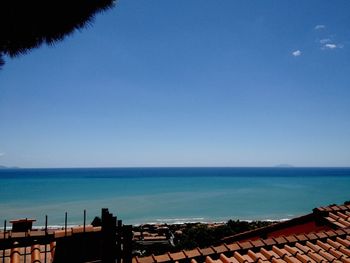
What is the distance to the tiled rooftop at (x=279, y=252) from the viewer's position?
5293mm

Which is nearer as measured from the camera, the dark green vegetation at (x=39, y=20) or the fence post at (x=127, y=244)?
the fence post at (x=127, y=244)

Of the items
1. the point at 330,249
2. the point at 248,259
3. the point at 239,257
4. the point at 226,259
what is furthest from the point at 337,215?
the point at 226,259

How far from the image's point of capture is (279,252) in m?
5.61

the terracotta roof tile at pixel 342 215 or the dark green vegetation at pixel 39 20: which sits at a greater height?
the dark green vegetation at pixel 39 20

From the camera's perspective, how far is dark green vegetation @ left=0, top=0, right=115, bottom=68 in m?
5.52

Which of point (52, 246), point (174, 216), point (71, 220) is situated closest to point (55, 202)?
point (71, 220)

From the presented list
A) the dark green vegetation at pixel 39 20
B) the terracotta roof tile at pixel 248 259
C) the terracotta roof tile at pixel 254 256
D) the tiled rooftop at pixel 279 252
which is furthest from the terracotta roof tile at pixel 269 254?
the dark green vegetation at pixel 39 20

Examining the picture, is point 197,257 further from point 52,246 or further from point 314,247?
point 52,246

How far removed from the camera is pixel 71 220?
137 ft

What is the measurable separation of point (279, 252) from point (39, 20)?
678 cm

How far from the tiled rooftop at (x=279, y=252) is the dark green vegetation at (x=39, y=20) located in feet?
16.3

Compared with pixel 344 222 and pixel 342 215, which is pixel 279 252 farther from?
pixel 342 215

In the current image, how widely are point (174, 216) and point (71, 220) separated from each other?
16.6m

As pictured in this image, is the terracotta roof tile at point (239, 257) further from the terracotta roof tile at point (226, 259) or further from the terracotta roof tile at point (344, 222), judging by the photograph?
the terracotta roof tile at point (344, 222)
